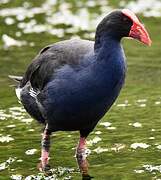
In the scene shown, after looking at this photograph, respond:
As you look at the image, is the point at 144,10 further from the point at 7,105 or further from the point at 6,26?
the point at 7,105

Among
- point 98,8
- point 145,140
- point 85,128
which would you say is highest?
point 85,128

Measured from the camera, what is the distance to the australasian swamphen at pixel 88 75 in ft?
32.3

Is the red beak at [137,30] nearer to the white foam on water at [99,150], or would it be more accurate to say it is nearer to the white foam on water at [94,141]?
the white foam on water at [99,150]

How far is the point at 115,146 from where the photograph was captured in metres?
11.7

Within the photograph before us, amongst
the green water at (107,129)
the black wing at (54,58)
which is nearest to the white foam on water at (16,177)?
the green water at (107,129)

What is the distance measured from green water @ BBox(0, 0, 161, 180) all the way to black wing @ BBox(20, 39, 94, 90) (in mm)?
1200

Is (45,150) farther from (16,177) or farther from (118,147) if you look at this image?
(118,147)

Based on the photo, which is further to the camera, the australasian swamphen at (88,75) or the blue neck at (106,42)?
the blue neck at (106,42)

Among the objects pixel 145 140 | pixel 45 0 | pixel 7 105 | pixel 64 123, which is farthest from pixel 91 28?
pixel 64 123

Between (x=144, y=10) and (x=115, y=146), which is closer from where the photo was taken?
(x=115, y=146)

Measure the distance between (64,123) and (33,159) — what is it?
1.14 m

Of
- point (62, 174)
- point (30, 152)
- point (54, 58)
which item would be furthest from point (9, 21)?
point (62, 174)

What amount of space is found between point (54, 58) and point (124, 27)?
3.99 ft

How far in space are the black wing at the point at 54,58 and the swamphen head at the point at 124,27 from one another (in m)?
0.37
